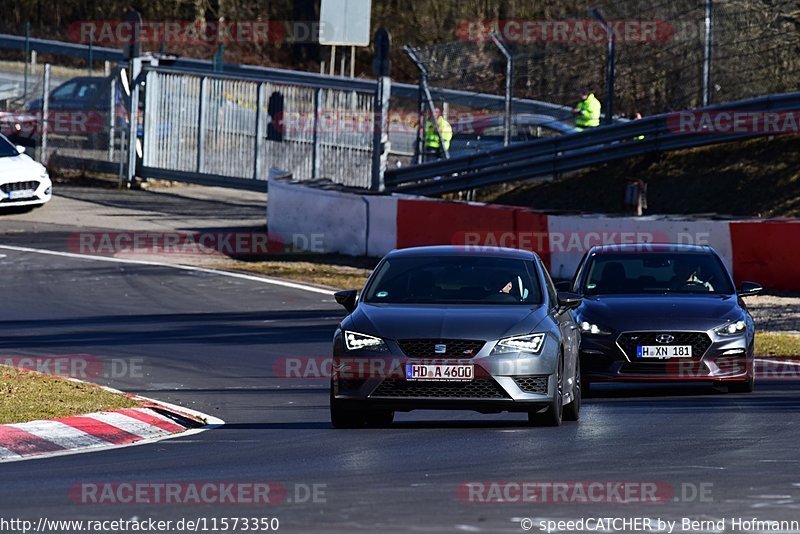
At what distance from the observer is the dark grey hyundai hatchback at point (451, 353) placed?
11250 millimetres

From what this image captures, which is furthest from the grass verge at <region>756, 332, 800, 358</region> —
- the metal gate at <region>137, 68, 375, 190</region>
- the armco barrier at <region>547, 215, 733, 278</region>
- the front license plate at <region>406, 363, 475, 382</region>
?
the metal gate at <region>137, 68, 375, 190</region>

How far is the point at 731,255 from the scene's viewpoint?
72.6ft

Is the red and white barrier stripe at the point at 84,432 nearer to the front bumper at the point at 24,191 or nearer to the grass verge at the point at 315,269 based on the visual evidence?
the grass verge at the point at 315,269

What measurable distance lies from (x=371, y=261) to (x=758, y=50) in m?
7.19

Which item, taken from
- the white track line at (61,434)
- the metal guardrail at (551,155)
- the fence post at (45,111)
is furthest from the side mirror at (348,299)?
the fence post at (45,111)

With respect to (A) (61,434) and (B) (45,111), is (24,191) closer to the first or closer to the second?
(B) (45,111)

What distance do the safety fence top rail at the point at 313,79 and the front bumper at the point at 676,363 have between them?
1578 cm

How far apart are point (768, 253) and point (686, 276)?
6856mm

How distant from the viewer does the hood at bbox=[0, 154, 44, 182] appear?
2918 cm

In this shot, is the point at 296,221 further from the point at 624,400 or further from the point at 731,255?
the point at 624,400

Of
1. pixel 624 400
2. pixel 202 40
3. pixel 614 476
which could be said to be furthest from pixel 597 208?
pixel 202 40

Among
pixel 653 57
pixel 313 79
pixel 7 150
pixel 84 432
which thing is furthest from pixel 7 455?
pixel 313 79

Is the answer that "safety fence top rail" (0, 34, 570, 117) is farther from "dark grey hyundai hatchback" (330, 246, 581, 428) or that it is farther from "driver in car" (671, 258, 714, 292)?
"dark grey hyundai hatchback" (330, 246, 581, 428)

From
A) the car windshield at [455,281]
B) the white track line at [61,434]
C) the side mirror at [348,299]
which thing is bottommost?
the white track line at [61,434]
